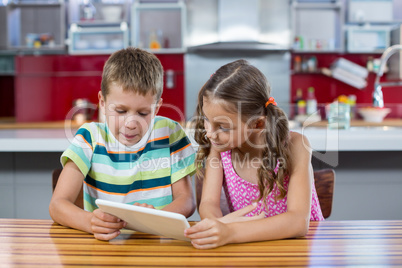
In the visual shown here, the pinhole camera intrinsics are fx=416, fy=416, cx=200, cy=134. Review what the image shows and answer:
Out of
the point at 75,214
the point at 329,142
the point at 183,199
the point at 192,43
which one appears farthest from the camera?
the point at 192,43

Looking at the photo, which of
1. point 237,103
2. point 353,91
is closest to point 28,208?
point 237,103

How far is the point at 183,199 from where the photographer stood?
118 centimetres

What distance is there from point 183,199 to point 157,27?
131 inches

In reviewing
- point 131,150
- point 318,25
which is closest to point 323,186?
point 131,150

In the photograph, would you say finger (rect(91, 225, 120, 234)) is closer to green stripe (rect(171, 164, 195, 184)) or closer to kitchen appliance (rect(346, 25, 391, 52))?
green stripe (rect(171, 164, 195, 184))

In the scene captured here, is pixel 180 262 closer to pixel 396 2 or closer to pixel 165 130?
pixel 165 130

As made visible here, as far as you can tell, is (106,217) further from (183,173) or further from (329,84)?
(329,84)

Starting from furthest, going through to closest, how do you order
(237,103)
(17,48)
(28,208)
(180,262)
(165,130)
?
(17,48) → (28,208) → (165,130) → (237,103) → (180,262)

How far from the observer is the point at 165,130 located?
4.22 ft

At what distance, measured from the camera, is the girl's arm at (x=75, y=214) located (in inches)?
33.3

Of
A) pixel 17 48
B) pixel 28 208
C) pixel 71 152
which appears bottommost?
pixel 28 208

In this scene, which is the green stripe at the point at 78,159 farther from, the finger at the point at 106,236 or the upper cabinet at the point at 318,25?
the upper cabinet at the point at 318,25

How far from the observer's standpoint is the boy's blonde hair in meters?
1.14

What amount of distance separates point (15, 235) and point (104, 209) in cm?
21
